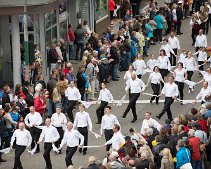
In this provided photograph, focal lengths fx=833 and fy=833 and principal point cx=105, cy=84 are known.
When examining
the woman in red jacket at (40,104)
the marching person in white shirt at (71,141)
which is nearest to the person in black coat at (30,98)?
the woman in red jacket at (40,104)

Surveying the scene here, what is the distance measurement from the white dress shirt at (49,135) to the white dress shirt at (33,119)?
1.33m

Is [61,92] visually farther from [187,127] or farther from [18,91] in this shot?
[187,127]

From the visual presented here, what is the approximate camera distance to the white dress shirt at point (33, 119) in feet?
83.5

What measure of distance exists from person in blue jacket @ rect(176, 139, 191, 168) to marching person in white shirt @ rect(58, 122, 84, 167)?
10.9ft

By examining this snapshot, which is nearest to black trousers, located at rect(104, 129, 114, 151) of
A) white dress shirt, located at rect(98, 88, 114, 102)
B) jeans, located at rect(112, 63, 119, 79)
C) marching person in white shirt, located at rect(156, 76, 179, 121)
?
white dress shirt, located at rect(98, 88, 114, 102)

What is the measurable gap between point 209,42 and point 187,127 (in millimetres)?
16769

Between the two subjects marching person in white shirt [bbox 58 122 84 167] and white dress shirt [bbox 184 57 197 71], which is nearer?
marching person in white shirt [bbox 58 122 84 167]

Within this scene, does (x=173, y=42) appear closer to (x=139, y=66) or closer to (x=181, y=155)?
(x=139, y=66)

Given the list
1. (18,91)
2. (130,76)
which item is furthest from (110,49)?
(18,91)

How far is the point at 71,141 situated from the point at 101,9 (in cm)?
1778

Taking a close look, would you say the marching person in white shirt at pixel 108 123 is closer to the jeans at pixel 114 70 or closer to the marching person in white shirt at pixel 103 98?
the marching person in white shirt at pixel 103 98

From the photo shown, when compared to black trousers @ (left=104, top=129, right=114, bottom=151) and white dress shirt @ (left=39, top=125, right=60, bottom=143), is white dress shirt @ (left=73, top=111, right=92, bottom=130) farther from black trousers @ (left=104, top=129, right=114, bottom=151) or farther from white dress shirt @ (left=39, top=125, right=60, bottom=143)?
white dress shirt @ (left=39, top=125, right=60, bottom=143)

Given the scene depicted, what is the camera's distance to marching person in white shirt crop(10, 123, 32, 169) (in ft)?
78.4

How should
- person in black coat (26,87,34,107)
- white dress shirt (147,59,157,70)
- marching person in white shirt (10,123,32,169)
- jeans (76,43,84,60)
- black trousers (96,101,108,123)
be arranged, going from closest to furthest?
marching person in white shirt (10,123,32,169) → person in black coat (26,87,34,107) → black trousers (96,101,108,123) → white dress shirt (147,59,157,70) → jeans (76,43,84,60)
